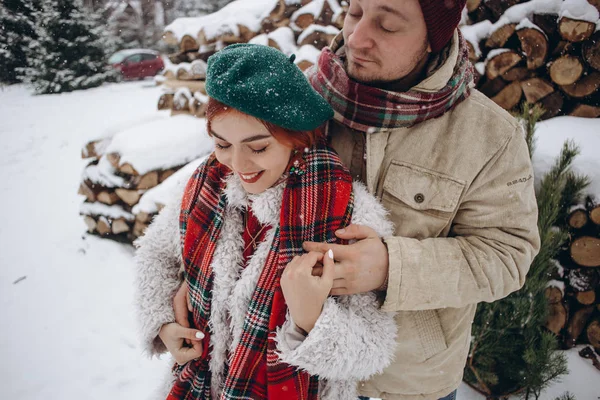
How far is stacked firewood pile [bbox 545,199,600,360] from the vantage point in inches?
75.0

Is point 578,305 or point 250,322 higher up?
point 250,322

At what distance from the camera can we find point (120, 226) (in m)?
4.07

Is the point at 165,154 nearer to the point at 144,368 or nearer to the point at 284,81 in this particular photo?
the point at 144,368

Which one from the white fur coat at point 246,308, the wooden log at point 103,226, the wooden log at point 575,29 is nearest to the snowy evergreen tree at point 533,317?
the wooden log at point 575,29

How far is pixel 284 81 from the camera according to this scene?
0.97 m

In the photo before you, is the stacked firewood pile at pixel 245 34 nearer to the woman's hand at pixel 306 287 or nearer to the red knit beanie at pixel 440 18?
the red knit beanie at pixel 440 18

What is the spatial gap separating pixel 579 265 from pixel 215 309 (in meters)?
2.15

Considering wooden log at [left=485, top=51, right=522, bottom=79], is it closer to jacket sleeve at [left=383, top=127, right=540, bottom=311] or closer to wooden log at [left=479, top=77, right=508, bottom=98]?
wooden log at [left=479, top=77, right=508, bottom=98]

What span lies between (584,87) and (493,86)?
19.8 inches

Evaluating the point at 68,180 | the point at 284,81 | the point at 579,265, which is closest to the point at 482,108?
the point at 284,81

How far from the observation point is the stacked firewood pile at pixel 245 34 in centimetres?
375

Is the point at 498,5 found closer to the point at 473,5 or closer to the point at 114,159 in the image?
the point at 473,5

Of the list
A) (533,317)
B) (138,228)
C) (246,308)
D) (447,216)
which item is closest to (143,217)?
(138,228)

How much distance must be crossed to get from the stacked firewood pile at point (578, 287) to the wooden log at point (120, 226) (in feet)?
13.4
